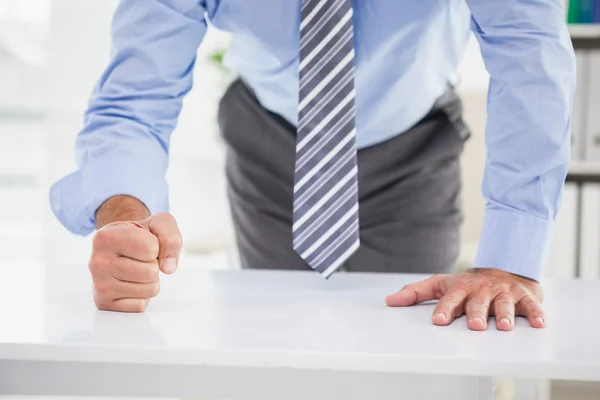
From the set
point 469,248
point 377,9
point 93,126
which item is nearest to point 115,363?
point 93,126

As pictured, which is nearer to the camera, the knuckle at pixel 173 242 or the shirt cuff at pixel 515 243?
the knuckle at pixel 173 242

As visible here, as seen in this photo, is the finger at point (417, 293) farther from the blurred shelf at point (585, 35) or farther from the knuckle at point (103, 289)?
the blurred shelf at point (585, 35)

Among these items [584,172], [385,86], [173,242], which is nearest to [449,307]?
[173,242]

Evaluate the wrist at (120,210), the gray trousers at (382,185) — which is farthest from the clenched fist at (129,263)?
the gray trousers at (382,185)

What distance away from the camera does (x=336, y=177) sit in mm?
994

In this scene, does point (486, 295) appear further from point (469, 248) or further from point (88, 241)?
point (88, 241)

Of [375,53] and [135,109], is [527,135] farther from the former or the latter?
[135,109]

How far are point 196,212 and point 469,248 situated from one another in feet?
5.85

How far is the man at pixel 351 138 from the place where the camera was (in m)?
0.94

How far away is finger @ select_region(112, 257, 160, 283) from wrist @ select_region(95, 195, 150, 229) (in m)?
0.16

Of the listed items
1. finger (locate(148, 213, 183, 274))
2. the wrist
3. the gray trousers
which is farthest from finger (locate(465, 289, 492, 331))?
the gray trousers

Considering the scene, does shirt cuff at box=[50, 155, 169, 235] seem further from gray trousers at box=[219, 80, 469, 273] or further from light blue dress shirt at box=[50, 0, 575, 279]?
gray trousers at box=[219, 80, 469, 273]

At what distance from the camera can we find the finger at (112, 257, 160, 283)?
863 mm

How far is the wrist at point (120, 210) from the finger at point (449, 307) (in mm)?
435
